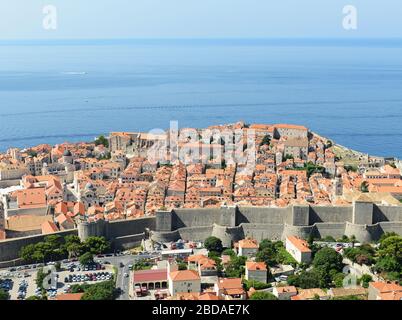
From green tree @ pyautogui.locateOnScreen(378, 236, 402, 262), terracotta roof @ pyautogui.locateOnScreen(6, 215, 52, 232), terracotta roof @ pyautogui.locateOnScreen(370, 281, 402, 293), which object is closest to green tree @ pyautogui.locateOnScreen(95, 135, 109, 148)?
terracotta roof @ pyautogui.locateOnScreen(6, 215, 52, 232)

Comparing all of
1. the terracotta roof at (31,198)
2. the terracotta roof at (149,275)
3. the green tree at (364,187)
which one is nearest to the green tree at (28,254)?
the terracotta roof at (149,275)

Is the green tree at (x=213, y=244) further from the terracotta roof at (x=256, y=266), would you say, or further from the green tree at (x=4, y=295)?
the green tree at (x=4, y=295)

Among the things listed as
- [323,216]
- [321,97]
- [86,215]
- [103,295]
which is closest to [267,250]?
[323,216]

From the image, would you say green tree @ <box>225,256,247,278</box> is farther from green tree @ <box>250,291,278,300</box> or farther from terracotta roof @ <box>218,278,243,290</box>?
green tree @ <box>250,291,278,300</box>

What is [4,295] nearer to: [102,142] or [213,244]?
[213,244]

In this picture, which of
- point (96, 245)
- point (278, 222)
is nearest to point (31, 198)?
point (96, 245)
